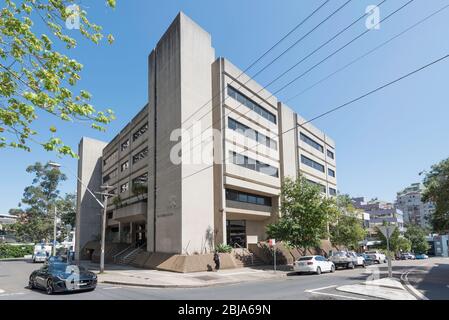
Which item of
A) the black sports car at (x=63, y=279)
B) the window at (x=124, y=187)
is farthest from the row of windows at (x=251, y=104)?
the black sports car at (x=63, y=279)

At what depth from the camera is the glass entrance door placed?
114ft

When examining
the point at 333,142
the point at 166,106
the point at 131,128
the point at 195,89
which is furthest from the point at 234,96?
the point at 333,142

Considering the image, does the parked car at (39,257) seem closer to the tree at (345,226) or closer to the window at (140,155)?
the window at (140,155)

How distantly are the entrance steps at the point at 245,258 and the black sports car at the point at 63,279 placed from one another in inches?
601

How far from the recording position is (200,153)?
29875mm

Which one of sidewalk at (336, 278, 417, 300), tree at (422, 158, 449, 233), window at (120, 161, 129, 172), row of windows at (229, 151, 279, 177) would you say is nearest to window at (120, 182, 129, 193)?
window at (120, 161, 129, 172)

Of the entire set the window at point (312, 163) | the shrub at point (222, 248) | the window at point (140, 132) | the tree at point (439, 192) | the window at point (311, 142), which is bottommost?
the shrub at point (222, 248)

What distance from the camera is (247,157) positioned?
111 ft

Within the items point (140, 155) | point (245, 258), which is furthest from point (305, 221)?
point (140, 155)

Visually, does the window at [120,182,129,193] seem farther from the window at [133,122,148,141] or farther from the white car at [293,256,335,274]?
the white car at [293,256,335,274]

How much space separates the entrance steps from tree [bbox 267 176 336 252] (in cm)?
263

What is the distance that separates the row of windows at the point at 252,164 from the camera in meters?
32.3

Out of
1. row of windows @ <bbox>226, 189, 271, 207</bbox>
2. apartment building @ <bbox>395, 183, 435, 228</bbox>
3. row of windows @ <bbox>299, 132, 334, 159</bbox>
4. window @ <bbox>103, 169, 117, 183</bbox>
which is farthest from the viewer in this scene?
apartment building @ <bbox>395, 183, 435, 228</bbox>

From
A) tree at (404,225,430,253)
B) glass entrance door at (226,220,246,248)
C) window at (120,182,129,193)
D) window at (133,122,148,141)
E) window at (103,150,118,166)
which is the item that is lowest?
tree at (404,225,430,253)
